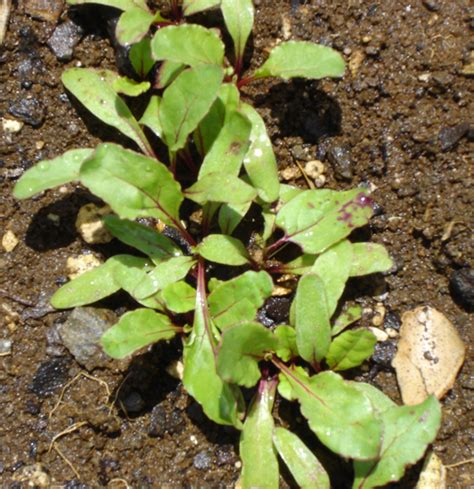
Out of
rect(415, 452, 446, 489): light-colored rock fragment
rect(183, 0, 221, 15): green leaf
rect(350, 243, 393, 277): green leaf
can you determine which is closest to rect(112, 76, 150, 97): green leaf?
rect(183, 0, 221, 15): green leaf

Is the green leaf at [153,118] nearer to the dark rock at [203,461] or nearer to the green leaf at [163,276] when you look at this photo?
the green leaf at [163,276]

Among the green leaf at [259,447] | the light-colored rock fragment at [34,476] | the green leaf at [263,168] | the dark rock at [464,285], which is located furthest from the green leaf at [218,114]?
the light-colored rock fragment at [34,476]

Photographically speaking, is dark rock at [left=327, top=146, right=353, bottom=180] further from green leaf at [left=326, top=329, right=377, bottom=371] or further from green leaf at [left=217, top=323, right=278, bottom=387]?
green leaf at [left=217, top=323, right=278, bottom=387]

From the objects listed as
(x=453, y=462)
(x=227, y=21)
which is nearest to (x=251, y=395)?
(x=453, y=462)

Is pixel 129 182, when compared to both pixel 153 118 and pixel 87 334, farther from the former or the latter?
pixel 87 334

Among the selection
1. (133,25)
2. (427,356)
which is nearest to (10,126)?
(133,25)

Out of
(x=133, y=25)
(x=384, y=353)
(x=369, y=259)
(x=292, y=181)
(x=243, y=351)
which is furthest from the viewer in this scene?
(x=292, y=181)

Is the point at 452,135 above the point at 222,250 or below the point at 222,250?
above
